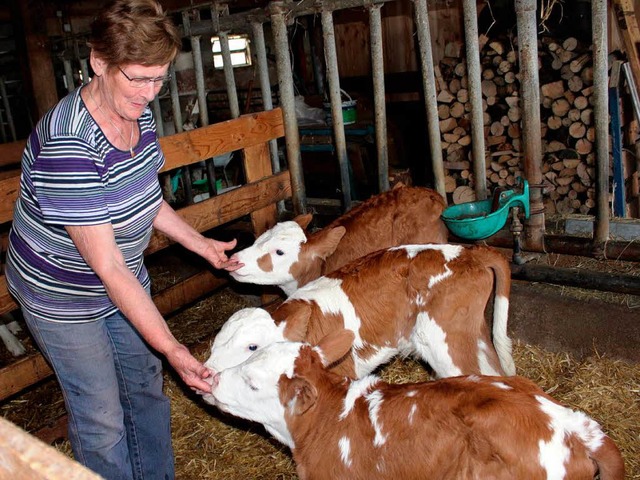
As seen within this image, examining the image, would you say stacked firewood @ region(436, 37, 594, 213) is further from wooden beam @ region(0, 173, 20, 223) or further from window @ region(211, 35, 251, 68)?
wooden beam @ region(0, 173, 20, 223)

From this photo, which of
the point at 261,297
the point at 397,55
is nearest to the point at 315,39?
the point at 397,55

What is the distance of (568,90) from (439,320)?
13.9ft

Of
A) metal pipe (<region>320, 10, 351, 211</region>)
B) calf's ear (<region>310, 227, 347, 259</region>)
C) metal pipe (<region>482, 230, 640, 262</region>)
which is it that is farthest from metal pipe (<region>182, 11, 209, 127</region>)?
metal pipe (<region>482, 230, 640, 262</region>)

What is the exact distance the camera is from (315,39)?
1024 centimetres

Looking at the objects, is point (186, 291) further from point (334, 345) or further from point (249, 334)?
point (334, 345)

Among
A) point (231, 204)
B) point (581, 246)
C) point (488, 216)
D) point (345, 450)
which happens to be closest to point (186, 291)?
point (231, 204)

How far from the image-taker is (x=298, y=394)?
298 centimetres

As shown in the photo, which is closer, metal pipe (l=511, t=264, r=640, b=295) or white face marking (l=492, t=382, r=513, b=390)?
white face marking (l=492, t=382, r=513, b=390)

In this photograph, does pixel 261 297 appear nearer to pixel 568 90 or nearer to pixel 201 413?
pixel 201 413

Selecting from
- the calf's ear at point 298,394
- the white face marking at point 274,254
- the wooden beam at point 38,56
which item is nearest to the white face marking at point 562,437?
the calf's ear at point 298,394

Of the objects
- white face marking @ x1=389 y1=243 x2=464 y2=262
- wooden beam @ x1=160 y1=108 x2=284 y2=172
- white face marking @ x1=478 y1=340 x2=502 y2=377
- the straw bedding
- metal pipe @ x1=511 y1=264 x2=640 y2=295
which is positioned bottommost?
the straw bedding

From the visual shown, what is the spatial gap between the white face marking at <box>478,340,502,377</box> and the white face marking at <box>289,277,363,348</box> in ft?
2.35

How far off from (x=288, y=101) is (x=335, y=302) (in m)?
2.32

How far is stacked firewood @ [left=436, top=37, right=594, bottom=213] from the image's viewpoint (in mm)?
7035
